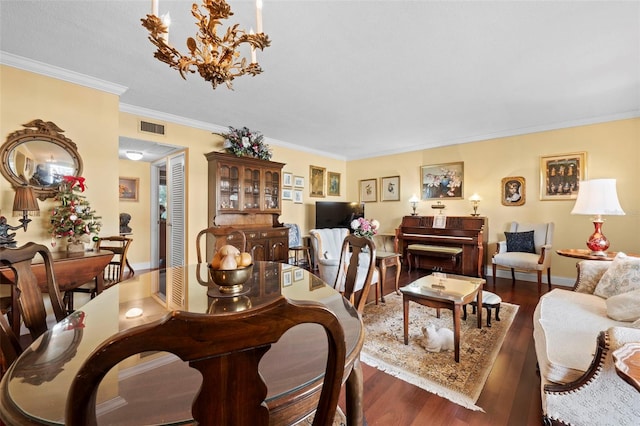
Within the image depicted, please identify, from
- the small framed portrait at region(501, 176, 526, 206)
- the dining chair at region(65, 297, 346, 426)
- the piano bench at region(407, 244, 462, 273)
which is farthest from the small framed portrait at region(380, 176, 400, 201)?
the dining chair at region(65, 297, 346, 426)

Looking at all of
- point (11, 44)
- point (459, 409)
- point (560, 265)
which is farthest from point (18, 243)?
point (560, 265)

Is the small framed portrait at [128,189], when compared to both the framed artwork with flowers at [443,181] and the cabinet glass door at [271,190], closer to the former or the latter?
the cabinet glass door at [271,190]

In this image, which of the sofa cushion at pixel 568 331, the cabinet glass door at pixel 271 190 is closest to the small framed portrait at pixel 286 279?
the sofa cushion at pixel 568 331

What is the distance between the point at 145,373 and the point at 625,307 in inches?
103

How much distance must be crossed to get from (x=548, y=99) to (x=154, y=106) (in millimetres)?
5138

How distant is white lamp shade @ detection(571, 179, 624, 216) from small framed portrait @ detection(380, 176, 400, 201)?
10.8 feet

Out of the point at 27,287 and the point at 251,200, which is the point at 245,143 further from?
the point at 27,287

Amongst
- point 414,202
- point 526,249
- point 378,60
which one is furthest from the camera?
point 414,202

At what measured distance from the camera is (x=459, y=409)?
1587 millimetres

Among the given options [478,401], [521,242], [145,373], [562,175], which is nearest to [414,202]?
[521,242]

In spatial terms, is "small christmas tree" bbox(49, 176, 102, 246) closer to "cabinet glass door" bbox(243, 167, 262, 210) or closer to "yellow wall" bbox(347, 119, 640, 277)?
"cabinet glass door" bbox(243, 167, 262, 210)

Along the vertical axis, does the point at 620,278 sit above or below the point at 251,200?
below

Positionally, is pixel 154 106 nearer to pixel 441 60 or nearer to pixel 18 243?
pixel 18 243

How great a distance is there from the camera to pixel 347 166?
6945 mm
